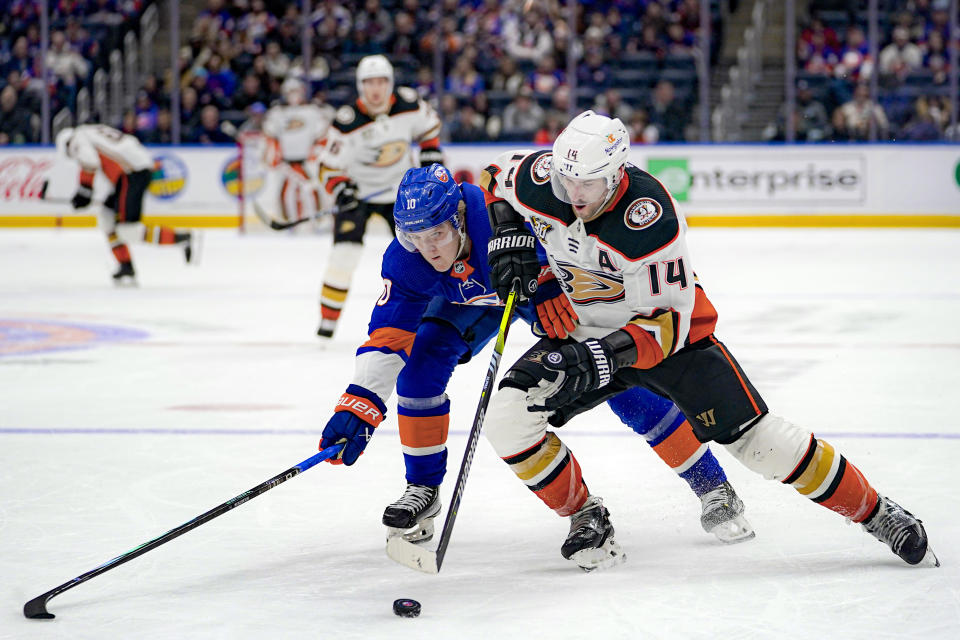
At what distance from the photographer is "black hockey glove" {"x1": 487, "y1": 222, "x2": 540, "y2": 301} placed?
8.50 ft

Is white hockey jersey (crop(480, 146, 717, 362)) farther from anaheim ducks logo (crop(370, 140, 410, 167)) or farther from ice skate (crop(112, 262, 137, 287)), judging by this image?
ice skate (crop(112, 262, 137, 287))

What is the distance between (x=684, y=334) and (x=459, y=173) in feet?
34.3

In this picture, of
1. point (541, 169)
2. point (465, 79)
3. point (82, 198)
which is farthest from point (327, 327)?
point (465, 79)

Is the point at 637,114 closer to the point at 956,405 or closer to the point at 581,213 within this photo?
the point at 956,405

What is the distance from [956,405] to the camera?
166 inches

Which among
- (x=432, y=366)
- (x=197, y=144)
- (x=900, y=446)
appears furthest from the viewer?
(x=197, y=144)

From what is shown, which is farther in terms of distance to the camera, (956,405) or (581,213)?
(956,405)

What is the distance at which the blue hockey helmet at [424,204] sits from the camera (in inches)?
101

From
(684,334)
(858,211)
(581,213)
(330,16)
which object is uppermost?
(330,16)

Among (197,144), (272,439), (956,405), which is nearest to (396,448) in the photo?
(272,439)

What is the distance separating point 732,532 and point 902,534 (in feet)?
1.25

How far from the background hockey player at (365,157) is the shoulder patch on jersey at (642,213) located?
332cm

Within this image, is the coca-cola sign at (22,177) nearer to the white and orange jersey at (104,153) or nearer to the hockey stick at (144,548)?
the white and orange jersey at (104,153)

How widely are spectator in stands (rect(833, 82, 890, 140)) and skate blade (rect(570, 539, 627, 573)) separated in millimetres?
10690
